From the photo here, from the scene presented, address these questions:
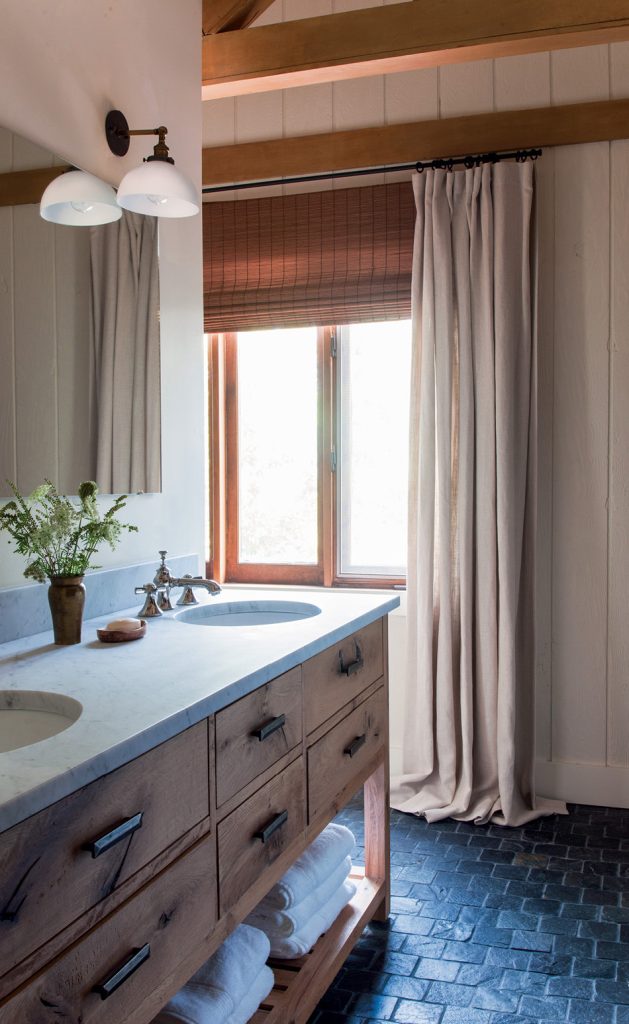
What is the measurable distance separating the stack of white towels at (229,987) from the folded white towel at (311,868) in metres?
0.16

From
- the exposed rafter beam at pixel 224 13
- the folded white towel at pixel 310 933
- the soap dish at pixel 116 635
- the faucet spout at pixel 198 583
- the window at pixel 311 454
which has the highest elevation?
the exposed rafter beam at pixel 224 13

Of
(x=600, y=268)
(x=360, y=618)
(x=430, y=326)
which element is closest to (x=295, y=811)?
(x=360, y=618)

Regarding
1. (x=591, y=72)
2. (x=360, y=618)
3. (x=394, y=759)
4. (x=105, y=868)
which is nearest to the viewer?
(x=105, y=868)

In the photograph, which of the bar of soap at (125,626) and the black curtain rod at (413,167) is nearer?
the bar of soap at (125,626)

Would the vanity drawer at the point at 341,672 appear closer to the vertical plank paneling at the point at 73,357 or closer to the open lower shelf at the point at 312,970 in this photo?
the open lower shelf at the point at 312,970

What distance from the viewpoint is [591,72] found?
10.6 feet

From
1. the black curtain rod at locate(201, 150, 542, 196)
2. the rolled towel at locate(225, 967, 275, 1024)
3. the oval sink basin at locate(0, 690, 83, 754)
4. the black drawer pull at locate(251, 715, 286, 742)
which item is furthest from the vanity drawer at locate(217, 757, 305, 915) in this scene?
the black curtain rod at locate(201, 150, 542, 196)

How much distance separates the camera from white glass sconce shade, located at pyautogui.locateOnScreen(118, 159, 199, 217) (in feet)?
6.73

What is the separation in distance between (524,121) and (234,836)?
2.76 m

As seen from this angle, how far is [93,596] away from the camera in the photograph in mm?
2121

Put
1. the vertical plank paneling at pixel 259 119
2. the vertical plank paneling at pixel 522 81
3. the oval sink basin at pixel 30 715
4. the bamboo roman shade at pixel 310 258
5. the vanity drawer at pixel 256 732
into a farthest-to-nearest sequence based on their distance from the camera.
Result: the vertical plank paneling at pixel 259 119
the bamboo roman shade at pixel 310 258
the vertical plank paneling at pixel 522 81
the vanity drawer at pixel 256 732
the oval sink basin at pixel 30 715

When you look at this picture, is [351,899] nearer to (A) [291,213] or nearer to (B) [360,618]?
(B) [360,618]

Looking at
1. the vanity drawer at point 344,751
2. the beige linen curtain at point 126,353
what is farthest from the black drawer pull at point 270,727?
the beige linen curtain at point 126,353

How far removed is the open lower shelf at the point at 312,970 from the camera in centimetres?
179
